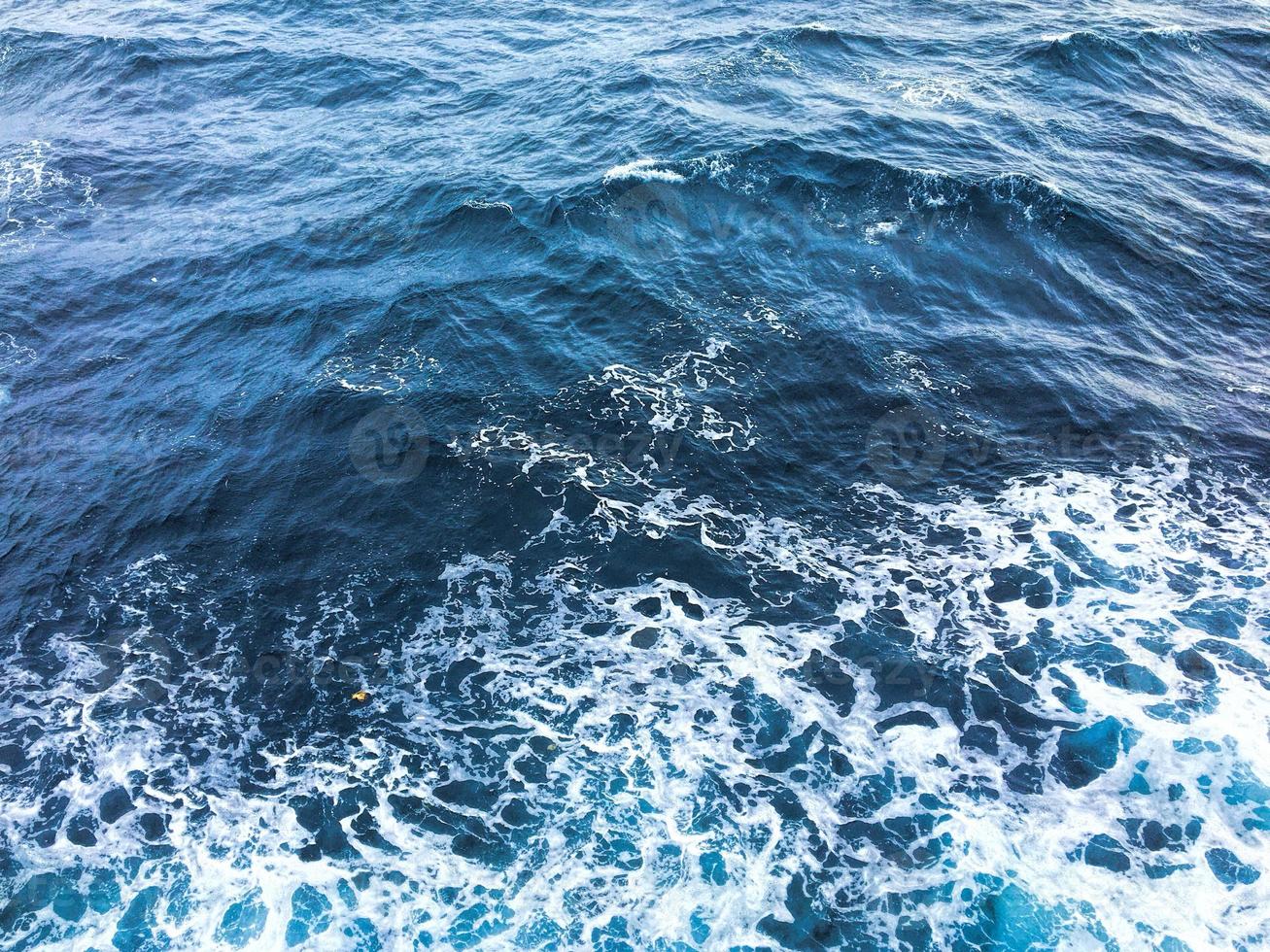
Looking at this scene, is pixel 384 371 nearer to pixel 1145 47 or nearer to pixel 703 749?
pixel 703 749

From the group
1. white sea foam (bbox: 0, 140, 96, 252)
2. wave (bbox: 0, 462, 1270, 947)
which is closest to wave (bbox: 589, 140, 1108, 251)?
wave (bbox: 0, 462, 1270, 947)

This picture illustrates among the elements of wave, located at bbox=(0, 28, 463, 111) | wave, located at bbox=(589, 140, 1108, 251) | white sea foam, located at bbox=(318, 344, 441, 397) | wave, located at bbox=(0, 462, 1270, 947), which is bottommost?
wave, located at bbox=(0, 462, 1270, 947)

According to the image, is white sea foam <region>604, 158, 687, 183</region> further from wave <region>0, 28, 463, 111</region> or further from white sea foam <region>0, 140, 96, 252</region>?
white sea foam <region>0, 140, 96, 252</region>

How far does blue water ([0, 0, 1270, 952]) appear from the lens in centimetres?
2503

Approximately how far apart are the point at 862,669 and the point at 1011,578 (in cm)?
796

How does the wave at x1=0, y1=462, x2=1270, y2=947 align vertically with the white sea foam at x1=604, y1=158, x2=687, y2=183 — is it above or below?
below

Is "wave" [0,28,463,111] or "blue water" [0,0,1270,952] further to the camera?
"wave" [0,28,463,111]

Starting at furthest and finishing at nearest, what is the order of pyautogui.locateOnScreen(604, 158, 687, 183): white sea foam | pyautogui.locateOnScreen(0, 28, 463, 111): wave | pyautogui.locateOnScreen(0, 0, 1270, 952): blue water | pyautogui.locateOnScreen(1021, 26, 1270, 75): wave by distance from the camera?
pyautogui.locateOnScreen(0, 28, 463, 111): wave → pyautogui.locateOnScreen(1021, 26, 1270, 75): wave → pyautogui.locateOnScreen(604, 158, 687, 183): white sea foam → pyautogui.locateOnScreen(0, 0, 1270, 952): blue water

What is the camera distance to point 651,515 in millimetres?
35656

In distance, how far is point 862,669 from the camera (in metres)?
30.0

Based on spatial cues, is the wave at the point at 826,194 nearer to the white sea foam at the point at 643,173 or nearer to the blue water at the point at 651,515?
the white sea foam at the point at 643,173

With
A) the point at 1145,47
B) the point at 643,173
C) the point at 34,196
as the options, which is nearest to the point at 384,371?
the point at 643,173

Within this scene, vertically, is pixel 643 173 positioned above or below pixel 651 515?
above

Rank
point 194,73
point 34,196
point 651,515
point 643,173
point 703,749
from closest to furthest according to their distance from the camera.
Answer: point 703,749
point 651,515
point 643,173
point 34,196
point 194,73
